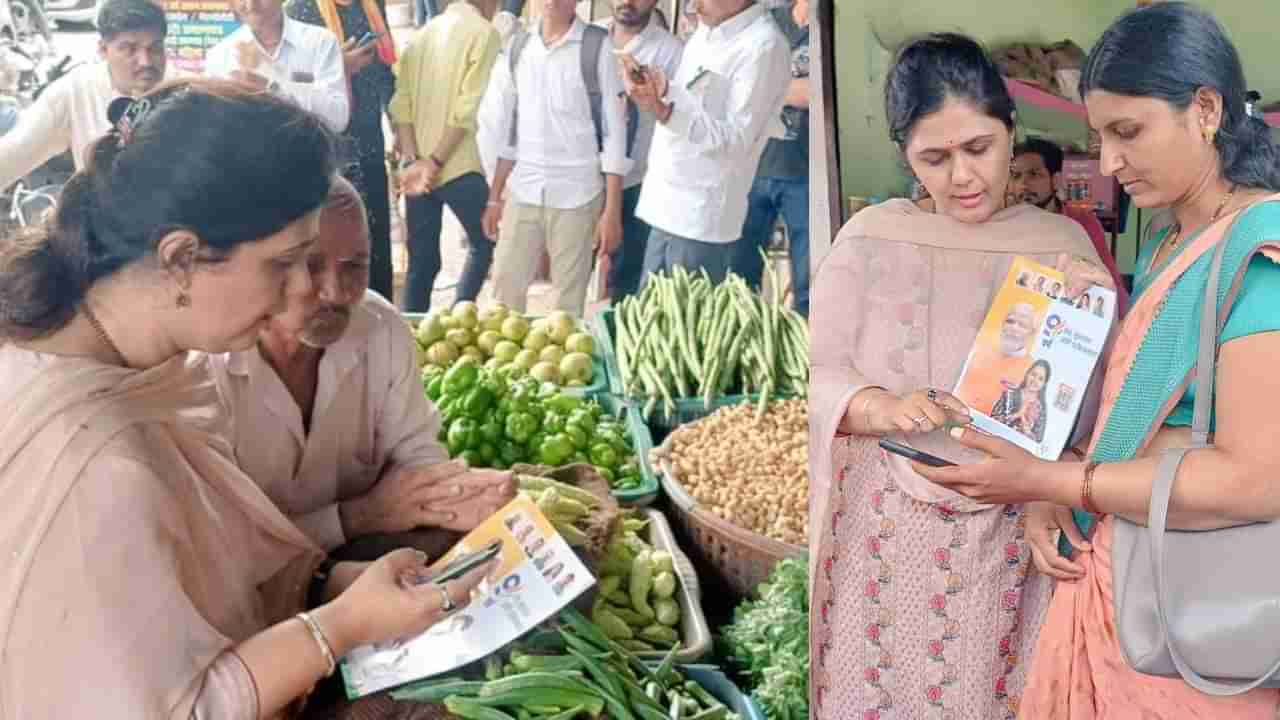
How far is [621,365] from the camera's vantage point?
325 centimetres

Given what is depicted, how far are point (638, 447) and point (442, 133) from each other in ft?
3.43

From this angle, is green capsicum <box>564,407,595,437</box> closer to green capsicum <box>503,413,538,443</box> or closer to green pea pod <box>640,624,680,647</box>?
green capsicum <box>503,413,538,443</box>

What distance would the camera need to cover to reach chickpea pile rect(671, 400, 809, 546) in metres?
2.79

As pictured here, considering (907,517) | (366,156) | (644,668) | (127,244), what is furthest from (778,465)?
(127,244)

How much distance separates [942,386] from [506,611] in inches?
31.7

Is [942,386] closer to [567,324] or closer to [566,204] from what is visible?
[566,204]

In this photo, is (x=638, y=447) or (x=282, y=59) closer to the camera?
(x=282, y=59)

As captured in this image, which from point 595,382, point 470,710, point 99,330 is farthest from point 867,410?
point 595,382

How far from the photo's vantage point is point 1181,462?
158cm

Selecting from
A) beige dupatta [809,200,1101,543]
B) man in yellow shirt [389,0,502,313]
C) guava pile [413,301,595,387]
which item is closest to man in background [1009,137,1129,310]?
beige dupatta [809,200,1101,543]

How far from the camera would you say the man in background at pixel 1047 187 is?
1.67 metres

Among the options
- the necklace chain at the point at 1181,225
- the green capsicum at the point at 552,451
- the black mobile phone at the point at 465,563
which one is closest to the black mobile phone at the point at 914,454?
the necklace chain at the point at 1181,225

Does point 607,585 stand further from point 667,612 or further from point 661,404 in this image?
point 661,404

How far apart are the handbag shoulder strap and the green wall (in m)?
0.15
